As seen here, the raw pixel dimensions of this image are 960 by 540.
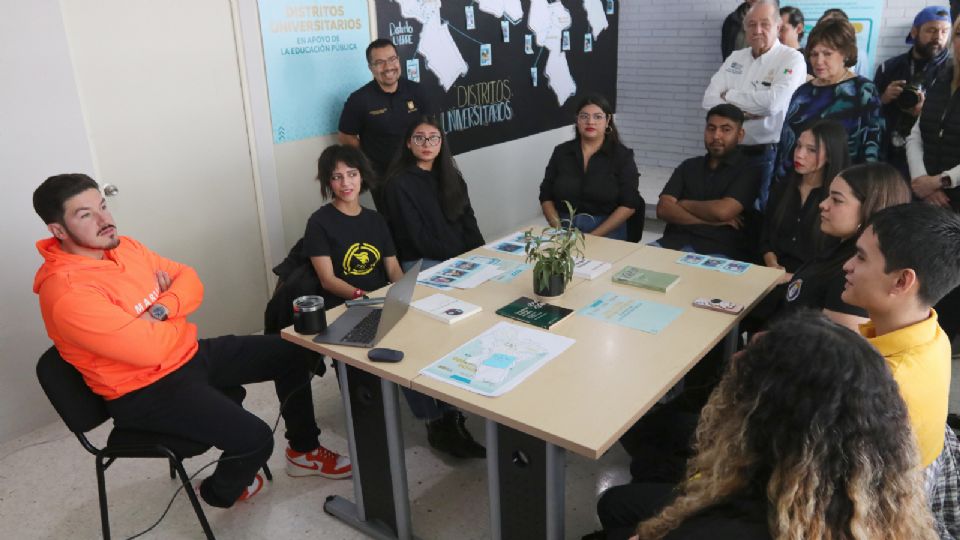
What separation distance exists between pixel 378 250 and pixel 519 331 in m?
1.05

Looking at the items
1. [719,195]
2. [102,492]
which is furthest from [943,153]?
[102,492]

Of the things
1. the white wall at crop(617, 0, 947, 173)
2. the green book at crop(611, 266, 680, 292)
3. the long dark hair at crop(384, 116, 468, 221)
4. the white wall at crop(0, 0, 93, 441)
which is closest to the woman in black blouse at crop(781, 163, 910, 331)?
the green book at crop(611, 266, 680, 292)

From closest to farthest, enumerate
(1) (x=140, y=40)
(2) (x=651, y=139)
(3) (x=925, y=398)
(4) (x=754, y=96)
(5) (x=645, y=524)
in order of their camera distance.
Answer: (5) (x=645, y=524), (3) (x=925, y=398), (1) (x=140, y=40), (4) (x=754, y=96), (2) (x=651, y=139)

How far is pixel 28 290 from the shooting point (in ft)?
9.23

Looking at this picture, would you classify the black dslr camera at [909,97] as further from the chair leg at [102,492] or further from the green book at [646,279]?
the chair leg at [102,492]

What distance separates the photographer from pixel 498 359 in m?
1.96

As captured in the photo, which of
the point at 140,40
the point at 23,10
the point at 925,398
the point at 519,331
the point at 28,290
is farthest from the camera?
the point at 140,40

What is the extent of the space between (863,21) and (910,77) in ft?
3.35

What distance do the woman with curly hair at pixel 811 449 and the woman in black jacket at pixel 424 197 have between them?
2.14m

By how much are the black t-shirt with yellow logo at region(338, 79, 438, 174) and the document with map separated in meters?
1.98

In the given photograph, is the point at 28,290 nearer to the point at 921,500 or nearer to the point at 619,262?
the point at 619,262

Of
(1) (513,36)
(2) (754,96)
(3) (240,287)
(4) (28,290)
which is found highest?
(1) (513,36)

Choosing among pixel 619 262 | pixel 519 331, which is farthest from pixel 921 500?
pixel 619 262

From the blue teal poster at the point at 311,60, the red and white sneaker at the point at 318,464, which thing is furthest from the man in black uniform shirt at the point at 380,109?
the red and white sneaker at the point at 318,464
